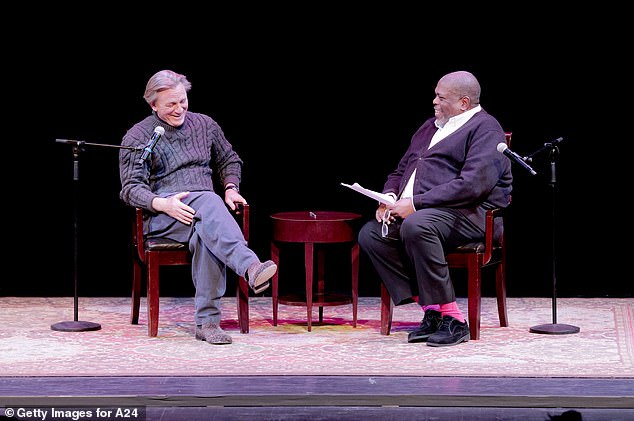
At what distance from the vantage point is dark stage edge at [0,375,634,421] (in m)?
4.89

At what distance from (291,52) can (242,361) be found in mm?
2061

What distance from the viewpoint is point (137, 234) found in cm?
635

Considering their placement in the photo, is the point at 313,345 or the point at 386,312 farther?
the point at 386,312

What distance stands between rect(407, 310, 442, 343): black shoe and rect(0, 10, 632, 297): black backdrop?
1.20m

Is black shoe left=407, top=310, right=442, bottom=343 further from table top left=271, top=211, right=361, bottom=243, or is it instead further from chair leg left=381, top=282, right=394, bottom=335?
table top left=271, top=211, right=361, bottom=243

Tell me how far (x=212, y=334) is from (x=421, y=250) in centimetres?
98

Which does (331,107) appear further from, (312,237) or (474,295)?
(474,295)

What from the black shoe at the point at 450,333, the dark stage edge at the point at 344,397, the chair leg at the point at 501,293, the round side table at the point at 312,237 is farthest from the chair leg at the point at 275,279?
the dark stage edge at the point at 344,397

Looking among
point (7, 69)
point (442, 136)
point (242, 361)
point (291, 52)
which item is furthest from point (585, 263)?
point (7, 69)

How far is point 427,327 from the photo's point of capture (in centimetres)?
620

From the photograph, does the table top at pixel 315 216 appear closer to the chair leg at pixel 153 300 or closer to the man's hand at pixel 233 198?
the man's hand at pixel 233 198

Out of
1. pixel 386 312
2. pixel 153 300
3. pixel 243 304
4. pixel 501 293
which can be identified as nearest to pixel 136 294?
pixel 153 300

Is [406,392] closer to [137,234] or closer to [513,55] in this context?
[137,234]

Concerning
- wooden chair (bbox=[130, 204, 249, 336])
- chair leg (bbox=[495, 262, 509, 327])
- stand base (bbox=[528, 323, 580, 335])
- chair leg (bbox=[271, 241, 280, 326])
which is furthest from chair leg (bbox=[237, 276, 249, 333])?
stand base (bbox=[528, 323, 580, 335])
